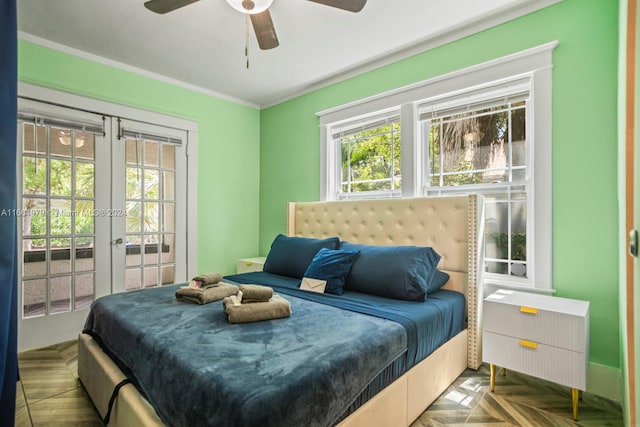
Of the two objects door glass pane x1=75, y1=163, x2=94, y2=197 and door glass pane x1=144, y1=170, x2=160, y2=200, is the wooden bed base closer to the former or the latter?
door glass pane x1=75, y1=163, x2=94, y2=197

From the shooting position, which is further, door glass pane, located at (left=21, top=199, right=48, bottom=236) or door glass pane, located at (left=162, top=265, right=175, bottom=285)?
door glass pane, located at (left=162, top=265, right=175, bottom=285)

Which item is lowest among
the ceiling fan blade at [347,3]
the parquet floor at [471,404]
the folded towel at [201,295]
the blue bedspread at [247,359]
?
the parquet floor at [471,404]

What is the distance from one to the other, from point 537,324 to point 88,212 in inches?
150

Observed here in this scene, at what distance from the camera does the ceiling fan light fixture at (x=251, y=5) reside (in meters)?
1.91

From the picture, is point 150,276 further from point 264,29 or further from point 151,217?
point 264,29

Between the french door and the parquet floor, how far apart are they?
758mm

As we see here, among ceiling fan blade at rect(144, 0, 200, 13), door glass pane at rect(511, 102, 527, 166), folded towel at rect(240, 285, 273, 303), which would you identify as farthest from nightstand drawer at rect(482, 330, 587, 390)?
ceiling fan blade at rect(144, 0, 200, 13)

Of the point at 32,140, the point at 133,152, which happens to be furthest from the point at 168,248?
the point at 32,140

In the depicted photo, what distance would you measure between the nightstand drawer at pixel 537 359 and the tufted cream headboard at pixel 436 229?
28 cm

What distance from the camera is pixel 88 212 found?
310 centimetres

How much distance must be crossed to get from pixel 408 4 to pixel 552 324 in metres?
2.32

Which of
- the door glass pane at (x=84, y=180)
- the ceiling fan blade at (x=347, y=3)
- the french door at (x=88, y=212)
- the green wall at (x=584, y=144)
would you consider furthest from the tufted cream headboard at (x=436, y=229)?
the door glass pane at (x=84, y=180)

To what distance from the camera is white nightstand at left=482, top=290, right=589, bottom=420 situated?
1.78 m

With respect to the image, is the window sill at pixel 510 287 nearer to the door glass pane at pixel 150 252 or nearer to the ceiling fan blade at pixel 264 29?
the ceiling fan blade at pixel 264 29
